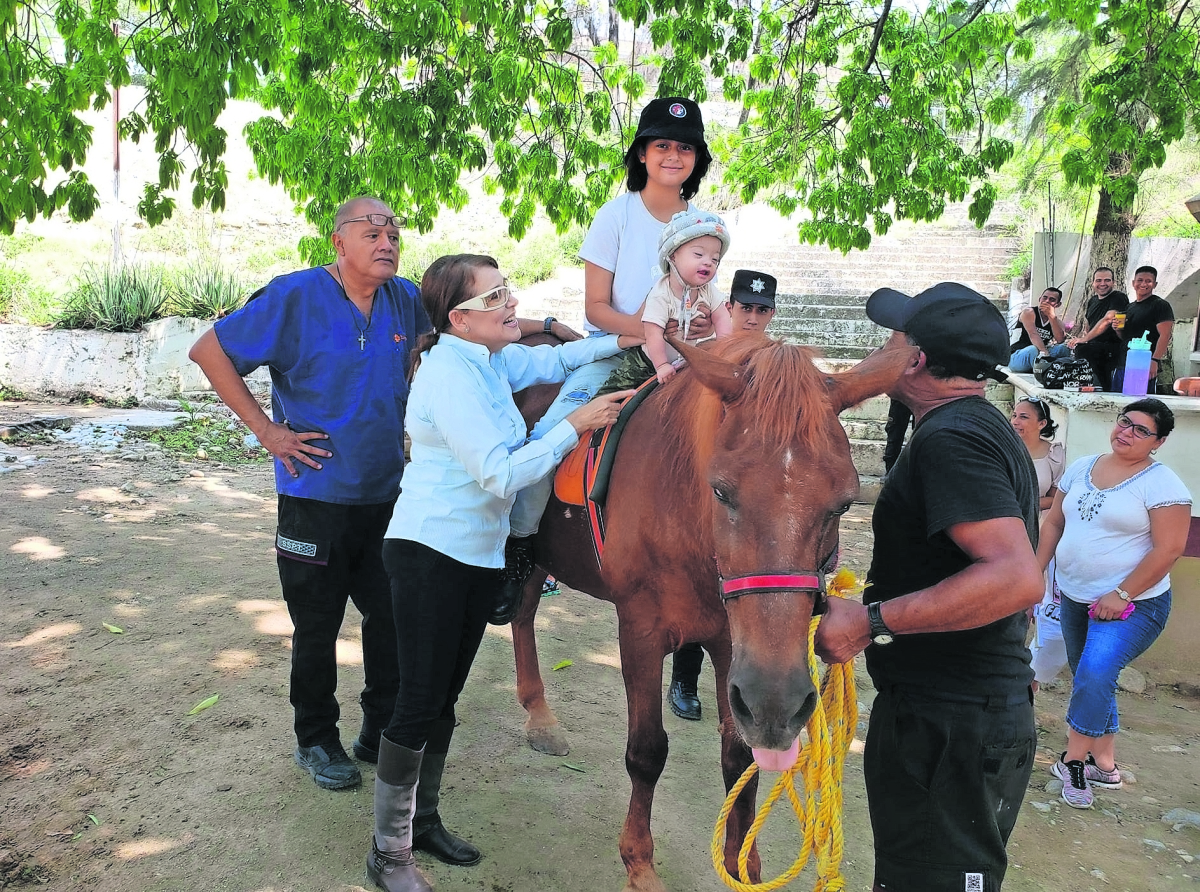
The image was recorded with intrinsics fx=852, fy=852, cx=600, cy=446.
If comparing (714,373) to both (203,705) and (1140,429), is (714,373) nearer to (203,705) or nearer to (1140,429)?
(1140,429)

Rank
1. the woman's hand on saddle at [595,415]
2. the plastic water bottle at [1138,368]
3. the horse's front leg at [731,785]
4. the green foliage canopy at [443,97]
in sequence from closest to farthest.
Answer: the woman's hand on saddle at [595,415]
the horse's front leg at [731,785]
the green foliage canopy at [443,97]
the plastic water bottle at [1138,368]

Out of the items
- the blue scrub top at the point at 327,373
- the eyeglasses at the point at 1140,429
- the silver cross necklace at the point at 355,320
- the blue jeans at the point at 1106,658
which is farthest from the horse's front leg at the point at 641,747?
the eyeglasses at the point at 1140,429

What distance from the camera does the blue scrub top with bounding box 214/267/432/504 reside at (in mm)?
3301

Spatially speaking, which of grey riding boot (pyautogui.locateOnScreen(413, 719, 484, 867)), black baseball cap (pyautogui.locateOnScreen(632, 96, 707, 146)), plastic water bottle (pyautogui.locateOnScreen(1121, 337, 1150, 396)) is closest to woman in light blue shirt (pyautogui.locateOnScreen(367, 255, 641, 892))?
grey riding boot (pyautogui.locateOnScreen(413, 719, 484, 867))

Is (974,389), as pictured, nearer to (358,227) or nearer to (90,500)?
(358,227)

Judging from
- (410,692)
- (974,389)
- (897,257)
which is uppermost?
(897,257)

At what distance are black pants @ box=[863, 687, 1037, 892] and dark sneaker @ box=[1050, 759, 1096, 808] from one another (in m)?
2.18

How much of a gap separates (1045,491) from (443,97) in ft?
17.0

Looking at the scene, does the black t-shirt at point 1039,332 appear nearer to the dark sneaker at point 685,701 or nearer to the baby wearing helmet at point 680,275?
the dark sneaker at point 685,701

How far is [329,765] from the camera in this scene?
3.45m

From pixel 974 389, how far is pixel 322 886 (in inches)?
99.9

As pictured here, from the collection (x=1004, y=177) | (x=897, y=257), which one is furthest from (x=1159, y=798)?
(x=1004, y=177)

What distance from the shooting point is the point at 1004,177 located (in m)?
20.7

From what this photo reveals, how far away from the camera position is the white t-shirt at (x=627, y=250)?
3.36 m
